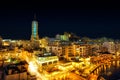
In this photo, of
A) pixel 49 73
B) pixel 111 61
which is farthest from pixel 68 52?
pixel 49 73

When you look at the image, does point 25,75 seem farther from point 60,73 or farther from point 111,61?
point 111,61

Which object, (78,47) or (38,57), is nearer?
(38,57)

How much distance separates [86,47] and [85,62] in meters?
3.10

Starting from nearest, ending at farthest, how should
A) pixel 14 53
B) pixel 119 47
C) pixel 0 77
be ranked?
pixel 0 77, pixel 14 53, pixel 119 47

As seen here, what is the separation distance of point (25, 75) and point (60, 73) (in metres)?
2.41

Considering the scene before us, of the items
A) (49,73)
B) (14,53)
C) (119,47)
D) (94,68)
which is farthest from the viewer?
(119,47)

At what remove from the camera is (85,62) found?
13.9 m

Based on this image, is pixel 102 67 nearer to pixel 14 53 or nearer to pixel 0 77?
pixel 14 53

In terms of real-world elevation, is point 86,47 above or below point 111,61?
above

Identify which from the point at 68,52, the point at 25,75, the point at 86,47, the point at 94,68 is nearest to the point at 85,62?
the point at 94,68

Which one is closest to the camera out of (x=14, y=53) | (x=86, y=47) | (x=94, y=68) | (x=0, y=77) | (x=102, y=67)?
(x=0, y=77)

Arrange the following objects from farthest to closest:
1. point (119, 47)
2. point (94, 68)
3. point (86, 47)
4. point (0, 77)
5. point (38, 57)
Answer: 1. point (119, 47)
2. point (86, 47)
3. point (94, 68)
4. point (38, 57)
5. point (0, 77)

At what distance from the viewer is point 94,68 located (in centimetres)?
1372

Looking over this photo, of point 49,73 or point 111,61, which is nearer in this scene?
point 49,73
